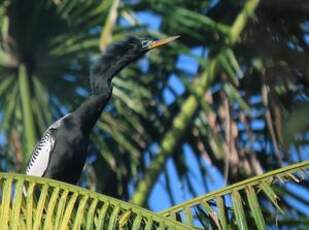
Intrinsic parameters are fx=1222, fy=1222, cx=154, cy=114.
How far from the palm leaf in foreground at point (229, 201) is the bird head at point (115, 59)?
1682 mm

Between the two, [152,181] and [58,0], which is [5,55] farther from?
[152,181]

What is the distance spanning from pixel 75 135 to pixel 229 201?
175 cm

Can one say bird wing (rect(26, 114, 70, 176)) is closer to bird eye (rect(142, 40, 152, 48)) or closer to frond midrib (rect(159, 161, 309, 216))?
bird eye (rect(142, 40, 152, 48))

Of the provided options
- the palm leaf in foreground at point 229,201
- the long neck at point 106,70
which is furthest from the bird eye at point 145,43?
the palm leaf in foreground at point 229,201

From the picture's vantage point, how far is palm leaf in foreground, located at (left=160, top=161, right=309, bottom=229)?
5.04 m

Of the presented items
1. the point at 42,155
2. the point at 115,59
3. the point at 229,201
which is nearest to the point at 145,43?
the point at 115,59

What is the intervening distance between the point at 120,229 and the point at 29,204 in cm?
38

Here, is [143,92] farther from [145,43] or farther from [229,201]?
[229,201]

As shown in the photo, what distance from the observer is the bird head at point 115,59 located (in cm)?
673

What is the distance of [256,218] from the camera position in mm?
4918

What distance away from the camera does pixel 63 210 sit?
15.8ft

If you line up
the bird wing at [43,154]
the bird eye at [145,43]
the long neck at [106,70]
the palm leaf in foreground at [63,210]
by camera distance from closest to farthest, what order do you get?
the palm leaf in foreground at [63,210], the long neck at [106,70], the bird wing at [43,154], the bird eye at [145,43]

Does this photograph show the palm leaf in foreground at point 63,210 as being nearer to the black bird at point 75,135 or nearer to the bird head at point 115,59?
the black bird at point 75,135

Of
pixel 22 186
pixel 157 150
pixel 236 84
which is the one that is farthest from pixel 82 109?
pixel 157 150
